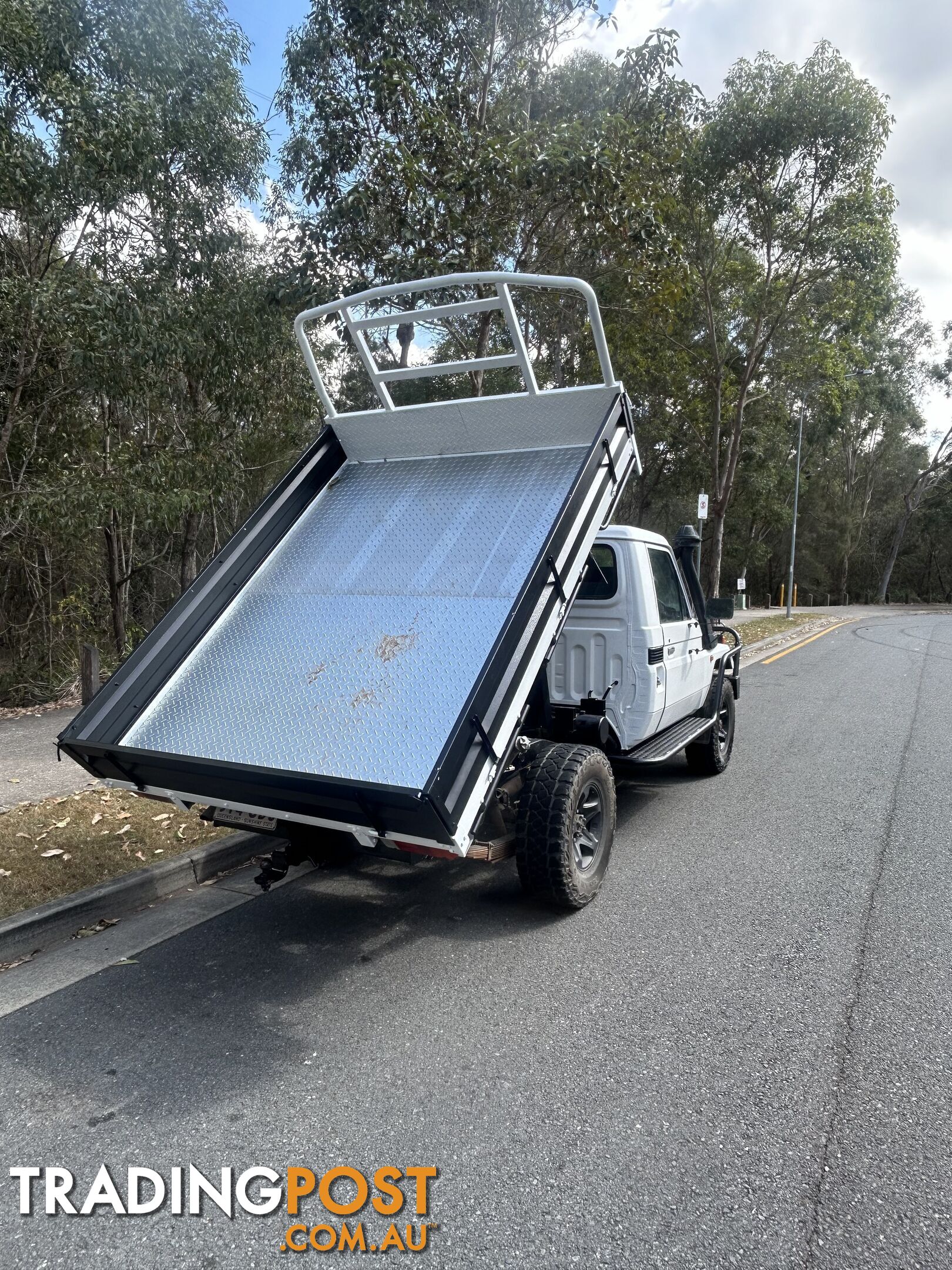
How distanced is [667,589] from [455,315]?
8.02ft

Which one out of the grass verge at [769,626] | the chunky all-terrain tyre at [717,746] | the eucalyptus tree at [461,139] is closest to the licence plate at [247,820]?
the chunky all-terrain tyre at [717,746]

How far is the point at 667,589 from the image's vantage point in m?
5.90

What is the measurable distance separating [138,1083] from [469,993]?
134cm

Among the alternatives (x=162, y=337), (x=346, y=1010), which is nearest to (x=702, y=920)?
(x=346, y=1010)

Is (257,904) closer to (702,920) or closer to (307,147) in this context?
(702,920)

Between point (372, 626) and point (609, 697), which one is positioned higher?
point (372, 626)

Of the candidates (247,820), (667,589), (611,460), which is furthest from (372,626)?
(667,589)

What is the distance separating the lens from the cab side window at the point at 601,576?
5375 millimetres

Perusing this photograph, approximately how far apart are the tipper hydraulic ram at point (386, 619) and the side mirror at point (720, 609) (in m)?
2.07

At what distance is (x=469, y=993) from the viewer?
357 centimetres

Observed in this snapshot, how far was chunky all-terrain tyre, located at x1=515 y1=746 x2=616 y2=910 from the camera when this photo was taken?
406 cm

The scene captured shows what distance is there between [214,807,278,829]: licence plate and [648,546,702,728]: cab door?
113 inches

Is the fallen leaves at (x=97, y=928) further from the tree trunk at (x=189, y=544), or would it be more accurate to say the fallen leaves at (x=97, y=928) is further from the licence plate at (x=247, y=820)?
the tree trunk at (x=189, y=544)

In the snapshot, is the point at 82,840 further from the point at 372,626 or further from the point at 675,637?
the point at 675,637
